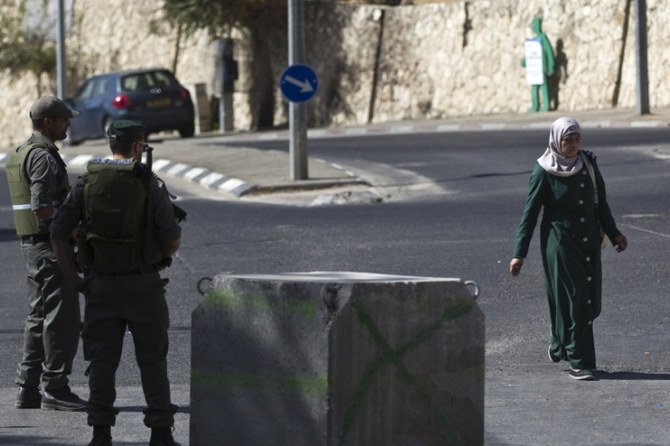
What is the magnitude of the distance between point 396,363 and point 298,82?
14143 mm

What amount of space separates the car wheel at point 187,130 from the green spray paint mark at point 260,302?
84.1 ft

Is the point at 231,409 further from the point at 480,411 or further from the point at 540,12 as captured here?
the point at 540,12

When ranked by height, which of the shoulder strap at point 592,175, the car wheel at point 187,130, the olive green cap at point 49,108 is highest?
the olive green cap at point 49,108

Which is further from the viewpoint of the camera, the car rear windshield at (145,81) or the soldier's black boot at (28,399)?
the car rear windshield at (145,81)

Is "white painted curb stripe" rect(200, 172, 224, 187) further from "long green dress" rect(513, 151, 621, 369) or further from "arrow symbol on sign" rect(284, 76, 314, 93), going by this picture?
"long green dress" rect(513, 151, 621, 369)

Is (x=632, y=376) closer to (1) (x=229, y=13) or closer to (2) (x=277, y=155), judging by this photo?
(2) (x=277, y=155)

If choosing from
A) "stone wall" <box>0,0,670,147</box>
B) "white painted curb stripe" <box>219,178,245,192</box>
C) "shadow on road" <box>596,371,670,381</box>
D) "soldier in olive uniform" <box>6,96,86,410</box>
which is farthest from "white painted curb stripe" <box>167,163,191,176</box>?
"soldier in olive uniform" <box>6,96,86,410</box>

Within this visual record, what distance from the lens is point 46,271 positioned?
806 cm

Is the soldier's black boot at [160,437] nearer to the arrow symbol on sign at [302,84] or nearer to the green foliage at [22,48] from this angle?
the arrow symbol on sign at [302,84]

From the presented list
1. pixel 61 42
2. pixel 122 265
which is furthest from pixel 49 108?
pixel 61 42

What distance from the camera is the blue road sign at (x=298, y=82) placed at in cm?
1972

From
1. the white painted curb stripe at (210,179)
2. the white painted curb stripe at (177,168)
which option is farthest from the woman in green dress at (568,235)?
the white painted curb stripe at (177,168)

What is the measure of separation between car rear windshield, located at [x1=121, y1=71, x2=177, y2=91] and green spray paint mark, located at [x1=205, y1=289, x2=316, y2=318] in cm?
2464

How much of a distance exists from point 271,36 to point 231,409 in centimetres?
3029
